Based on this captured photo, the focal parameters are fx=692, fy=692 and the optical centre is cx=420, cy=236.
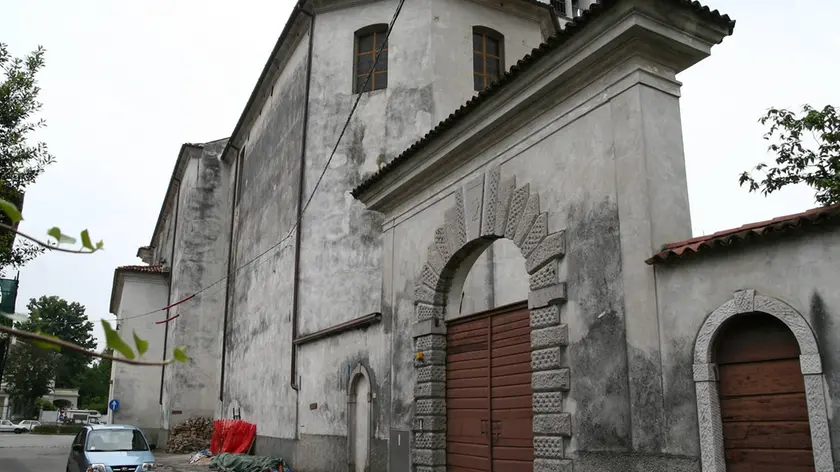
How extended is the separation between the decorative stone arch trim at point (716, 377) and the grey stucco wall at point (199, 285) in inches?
920

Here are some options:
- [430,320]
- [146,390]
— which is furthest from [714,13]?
[146,390]

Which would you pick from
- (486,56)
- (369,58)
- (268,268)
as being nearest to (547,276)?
(486,56)

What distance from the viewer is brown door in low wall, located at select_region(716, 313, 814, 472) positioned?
5.69 metres

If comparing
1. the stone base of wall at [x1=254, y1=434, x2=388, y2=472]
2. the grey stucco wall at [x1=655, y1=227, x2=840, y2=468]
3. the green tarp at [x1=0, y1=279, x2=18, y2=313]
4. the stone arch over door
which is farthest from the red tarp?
the grey stucco wall at [x1=655, y1=227, x2=840, y2=468]

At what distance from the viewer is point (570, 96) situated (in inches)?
328

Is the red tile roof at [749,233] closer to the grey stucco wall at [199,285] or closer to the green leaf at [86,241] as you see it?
the green leaf at [86,241]

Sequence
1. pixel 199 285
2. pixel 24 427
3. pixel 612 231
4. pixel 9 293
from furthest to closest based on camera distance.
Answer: pixel 24 427 → pixel 199 285 → pixel 9 293 → pixel 612 231

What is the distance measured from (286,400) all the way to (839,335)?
14159 mm

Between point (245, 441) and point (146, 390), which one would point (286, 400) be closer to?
point (245, 441)

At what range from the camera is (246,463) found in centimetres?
1741

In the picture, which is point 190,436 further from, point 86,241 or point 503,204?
point 86,241

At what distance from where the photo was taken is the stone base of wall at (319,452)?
1152 cm

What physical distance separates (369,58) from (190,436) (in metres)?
15.8

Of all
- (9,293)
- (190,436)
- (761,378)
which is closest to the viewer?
(761,378)
